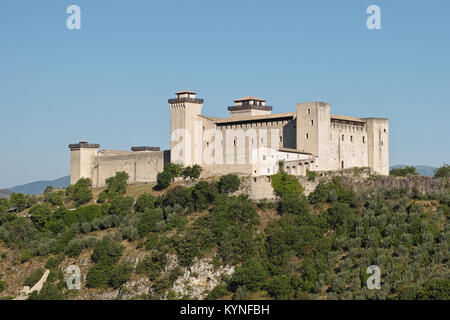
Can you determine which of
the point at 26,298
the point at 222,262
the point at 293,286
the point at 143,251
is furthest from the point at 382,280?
the point at 26,298

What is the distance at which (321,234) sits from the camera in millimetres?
58406

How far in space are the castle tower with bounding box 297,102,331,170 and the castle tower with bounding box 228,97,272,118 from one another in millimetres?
10938

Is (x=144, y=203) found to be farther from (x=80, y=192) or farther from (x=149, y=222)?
(x=80, y=192)

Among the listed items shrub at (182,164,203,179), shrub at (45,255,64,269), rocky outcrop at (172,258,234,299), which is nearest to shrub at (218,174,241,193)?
shrub at (182,164,203,179)

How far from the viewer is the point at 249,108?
77125mm

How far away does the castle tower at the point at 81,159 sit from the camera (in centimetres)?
8288

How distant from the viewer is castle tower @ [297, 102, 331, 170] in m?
65.5

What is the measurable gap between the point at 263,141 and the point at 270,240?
1316cm

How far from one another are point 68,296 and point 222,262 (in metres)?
10.6

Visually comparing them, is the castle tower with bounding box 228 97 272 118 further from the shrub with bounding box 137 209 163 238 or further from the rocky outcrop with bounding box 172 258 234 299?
the rocky outcrop with bounding box 172 258 234 299

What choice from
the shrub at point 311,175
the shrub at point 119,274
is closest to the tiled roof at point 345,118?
the shrub at point 311,175

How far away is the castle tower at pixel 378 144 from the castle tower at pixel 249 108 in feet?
35.6

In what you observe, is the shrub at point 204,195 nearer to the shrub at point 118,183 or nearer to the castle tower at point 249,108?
the shrub at point 118,183

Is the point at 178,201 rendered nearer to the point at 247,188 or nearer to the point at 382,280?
the point at 247,188
